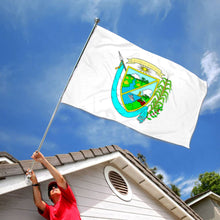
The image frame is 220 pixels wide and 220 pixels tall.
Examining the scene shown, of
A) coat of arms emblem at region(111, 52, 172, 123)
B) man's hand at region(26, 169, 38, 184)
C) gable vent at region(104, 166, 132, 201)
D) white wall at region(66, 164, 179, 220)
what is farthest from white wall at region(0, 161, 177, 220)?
coat of arms emblem at region(111, 52, 172, 123)

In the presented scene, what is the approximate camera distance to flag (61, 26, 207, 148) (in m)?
3.68

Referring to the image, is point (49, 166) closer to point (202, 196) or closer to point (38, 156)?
point (38, 156)

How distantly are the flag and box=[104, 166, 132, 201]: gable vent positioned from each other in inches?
71.5

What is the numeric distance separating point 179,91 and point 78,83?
7.32 ft

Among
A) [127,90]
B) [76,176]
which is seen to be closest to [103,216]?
[76,176]

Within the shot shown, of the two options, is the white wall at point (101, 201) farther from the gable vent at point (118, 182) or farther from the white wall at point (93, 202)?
the gable vent at point (118, 182)

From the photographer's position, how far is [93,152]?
451cm

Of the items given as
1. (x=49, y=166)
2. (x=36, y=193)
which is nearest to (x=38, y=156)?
(x=49, y=166)

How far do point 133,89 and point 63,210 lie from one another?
7.84 feet

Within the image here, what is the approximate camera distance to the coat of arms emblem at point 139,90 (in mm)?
3883

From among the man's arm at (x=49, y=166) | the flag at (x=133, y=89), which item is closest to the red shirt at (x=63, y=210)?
the man's arm at (x=49, y=166)

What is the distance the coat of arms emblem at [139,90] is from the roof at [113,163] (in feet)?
4.11

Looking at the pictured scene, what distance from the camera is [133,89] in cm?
404

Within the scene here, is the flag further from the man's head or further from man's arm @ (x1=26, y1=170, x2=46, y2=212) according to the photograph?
the man's head
